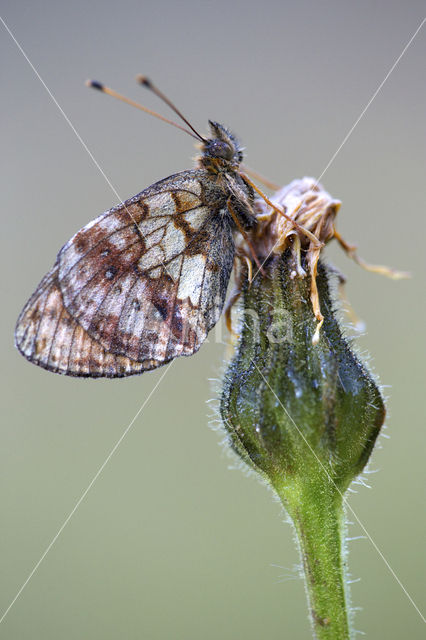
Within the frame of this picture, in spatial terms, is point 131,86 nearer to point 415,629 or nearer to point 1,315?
point 1,315

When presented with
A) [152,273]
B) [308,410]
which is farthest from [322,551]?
[152,273]

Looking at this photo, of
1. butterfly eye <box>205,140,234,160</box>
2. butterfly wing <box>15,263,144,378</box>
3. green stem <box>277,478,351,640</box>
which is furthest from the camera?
butterfly eye <box>205,140,234,160</box>

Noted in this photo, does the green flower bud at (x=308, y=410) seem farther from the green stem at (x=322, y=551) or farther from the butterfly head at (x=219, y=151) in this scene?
the butterfly head at (x=219, y=151)

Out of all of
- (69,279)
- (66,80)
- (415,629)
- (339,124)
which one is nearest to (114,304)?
(69,279)

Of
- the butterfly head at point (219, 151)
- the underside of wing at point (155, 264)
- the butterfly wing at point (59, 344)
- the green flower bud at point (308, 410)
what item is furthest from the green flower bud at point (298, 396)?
the butterfly head at point (219, 151)

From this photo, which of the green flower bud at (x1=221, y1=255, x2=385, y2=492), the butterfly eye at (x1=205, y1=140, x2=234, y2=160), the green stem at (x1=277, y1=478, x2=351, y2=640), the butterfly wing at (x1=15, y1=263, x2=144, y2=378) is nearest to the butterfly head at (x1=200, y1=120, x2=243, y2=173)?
the butterfly eye at (x1=205, y1=140, x2=234, y2=160)

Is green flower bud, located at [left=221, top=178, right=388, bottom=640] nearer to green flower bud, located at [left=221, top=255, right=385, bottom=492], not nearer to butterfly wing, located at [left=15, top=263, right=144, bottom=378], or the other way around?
green flower bud, located at [left=221, top=255, right=385, bottom=492]

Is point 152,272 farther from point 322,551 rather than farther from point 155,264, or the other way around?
point 322,551
